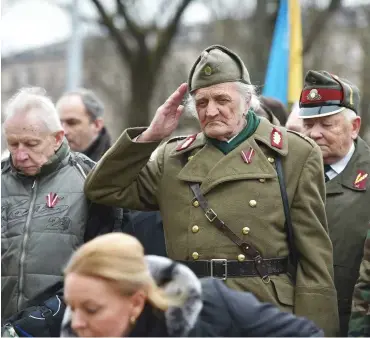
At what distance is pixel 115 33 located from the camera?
22703 mm

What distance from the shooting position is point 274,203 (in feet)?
17.0

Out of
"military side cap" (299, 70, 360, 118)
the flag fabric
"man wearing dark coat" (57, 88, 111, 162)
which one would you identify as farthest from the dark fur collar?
the flag fabric

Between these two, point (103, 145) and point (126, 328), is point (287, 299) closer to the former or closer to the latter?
point (126, 328)

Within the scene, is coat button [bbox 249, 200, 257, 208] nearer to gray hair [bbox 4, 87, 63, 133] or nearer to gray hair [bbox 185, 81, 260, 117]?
gray hair [bbox 185, 81, 260, 117]

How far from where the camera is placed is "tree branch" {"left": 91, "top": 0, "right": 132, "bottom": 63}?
22.4 m

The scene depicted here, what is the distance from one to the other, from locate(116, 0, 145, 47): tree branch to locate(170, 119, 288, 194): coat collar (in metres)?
17.5

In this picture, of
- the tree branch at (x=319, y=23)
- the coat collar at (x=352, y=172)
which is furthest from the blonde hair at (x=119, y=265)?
the tree branch at (x=319, y=23)

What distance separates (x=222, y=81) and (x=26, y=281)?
1.33m

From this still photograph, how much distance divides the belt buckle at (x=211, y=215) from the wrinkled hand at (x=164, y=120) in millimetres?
447

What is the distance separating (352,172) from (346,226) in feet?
1.15

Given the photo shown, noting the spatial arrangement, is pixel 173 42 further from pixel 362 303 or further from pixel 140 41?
pixel 362 303

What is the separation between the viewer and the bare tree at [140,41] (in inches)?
893

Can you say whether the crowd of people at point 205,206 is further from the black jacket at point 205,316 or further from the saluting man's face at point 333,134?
the black jacket at point 205,316

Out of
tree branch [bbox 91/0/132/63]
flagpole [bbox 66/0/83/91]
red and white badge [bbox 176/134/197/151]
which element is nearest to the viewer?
red and white badge [bbox 176/134/197/151]
